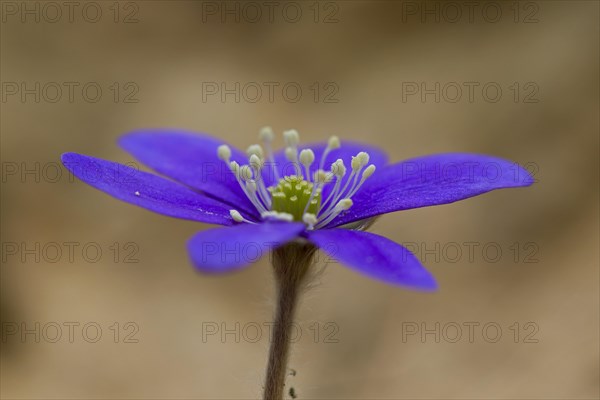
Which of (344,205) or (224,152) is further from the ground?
(224,152)

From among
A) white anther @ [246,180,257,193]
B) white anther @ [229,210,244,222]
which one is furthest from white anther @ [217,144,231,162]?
white anther @ [229,210,244,222]

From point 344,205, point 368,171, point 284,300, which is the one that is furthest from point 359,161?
point 284,300

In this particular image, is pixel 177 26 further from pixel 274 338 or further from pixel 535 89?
pixel 274 338

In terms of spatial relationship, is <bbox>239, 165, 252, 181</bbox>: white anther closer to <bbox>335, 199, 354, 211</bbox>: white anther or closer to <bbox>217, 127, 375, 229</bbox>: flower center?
<bbox>217, 127, 375, 229</bbox>: flower center

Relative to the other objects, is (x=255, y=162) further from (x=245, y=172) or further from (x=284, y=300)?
(x=284, y=300)

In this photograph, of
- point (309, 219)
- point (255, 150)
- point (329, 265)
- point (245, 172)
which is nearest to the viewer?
point (309, 219)

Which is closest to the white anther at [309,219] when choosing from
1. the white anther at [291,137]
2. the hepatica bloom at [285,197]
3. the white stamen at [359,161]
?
the hepatica bloom at [285,197]

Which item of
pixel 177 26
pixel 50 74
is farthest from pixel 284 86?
pixel 50 74
